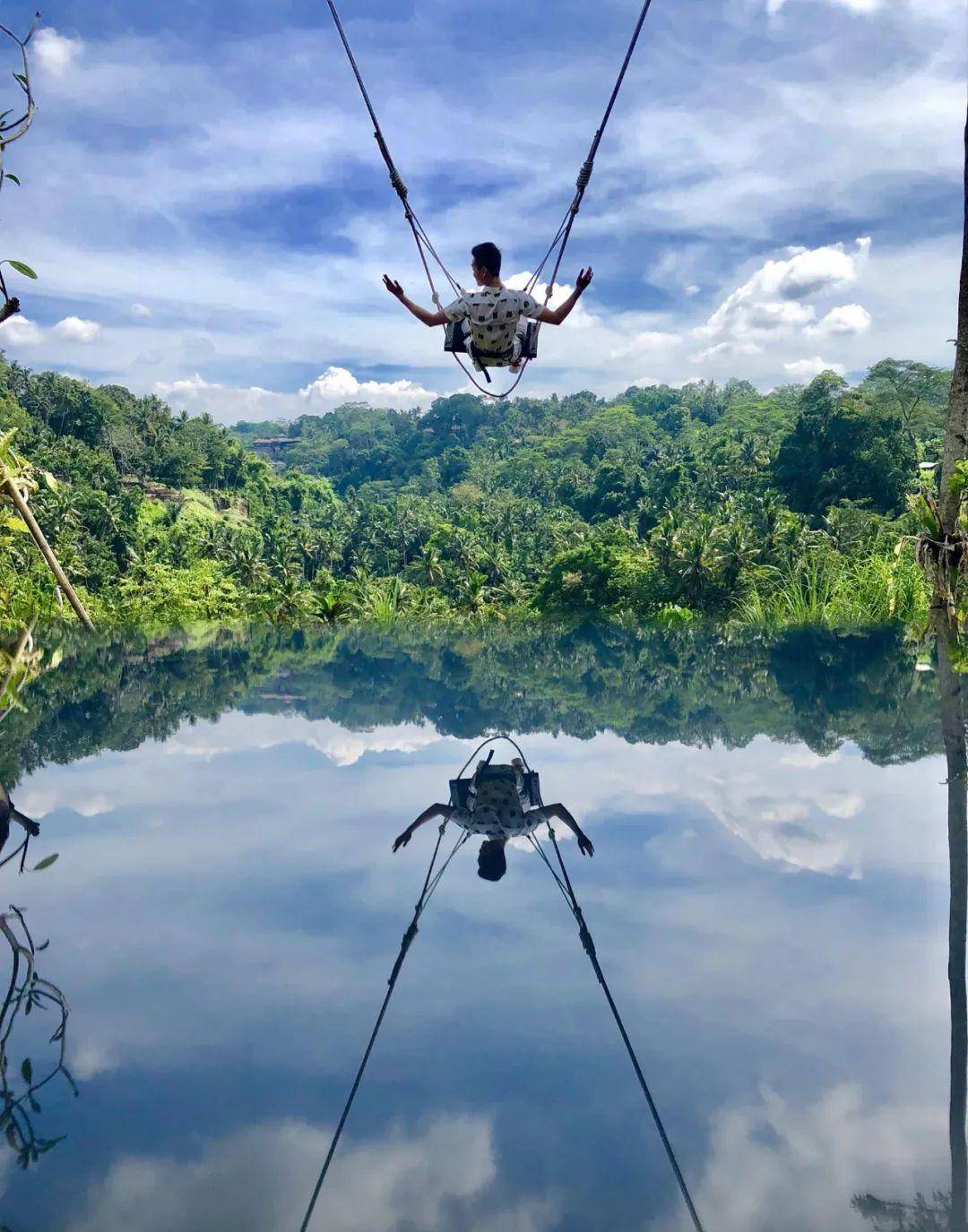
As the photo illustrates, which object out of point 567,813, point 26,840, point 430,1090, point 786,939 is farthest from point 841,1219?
point 26,840

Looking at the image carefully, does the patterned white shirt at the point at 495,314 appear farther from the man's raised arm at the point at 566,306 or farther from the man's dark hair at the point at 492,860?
the man's dark hair at the point at 492,860

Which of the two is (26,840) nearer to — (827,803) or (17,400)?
(827,803)

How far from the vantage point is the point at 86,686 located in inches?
329

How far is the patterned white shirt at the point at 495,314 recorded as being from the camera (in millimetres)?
4781

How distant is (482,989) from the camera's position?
274 centimetres

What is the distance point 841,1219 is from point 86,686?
7703 millimetres

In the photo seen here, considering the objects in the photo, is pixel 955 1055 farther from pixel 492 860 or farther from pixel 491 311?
pixel 491 311

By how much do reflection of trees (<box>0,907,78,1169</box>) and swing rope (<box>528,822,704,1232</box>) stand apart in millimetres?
1296

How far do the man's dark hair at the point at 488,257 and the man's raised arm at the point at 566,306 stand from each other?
12.6 inches

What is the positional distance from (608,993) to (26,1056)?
151cm

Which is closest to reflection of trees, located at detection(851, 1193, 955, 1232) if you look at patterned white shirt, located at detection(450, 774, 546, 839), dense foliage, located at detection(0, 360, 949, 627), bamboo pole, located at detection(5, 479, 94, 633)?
patterned white shirt, located at detection(450, 774, 546, 839)

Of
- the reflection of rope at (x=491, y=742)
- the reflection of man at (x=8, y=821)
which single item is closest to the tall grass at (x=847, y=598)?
the reflection of rope at (x=491, y=742)

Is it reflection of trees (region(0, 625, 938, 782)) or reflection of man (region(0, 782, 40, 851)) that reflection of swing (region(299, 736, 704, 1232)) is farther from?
reflection of man (region(0, 782, 40, 851))

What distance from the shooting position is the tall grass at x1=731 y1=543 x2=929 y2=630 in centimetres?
1334
